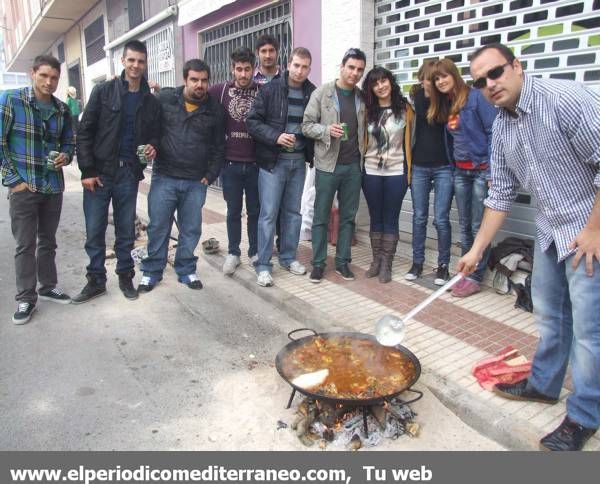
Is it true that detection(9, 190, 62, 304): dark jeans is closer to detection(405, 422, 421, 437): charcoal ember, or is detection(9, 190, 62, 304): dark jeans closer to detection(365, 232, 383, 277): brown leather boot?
detection(365, 232, 383, 277): brown leather boot

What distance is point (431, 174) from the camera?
16.4 feet

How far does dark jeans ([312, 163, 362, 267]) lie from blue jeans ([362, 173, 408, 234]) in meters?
0.14

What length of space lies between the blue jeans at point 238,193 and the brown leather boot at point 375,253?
1369mm

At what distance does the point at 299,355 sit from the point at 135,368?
128 centimetres

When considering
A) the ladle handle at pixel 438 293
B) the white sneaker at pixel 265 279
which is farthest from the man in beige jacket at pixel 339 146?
the ladle handle at pixel 438 293

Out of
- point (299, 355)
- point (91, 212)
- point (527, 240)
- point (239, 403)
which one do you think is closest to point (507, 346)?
point (527, 240)

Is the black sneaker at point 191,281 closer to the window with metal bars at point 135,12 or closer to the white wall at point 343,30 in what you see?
the white wall at point 343,30

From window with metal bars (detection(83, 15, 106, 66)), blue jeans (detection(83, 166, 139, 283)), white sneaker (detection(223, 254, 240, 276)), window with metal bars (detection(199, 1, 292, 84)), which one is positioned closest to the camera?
blue jeans (detection(83, 166, 139, 283))

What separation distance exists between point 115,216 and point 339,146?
2356 millimetres

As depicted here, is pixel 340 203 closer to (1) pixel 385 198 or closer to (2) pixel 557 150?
(1) pixel 385 198

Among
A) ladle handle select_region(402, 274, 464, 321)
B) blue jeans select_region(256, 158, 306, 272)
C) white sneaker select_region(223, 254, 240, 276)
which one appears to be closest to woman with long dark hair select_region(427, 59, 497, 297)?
blue jeans select_region(256, 158, 306, 272)

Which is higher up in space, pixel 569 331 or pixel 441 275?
pixel 569 331

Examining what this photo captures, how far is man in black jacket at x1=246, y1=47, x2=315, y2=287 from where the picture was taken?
16.2ft

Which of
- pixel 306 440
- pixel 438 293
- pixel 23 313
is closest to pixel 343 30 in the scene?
pixel 438 293
